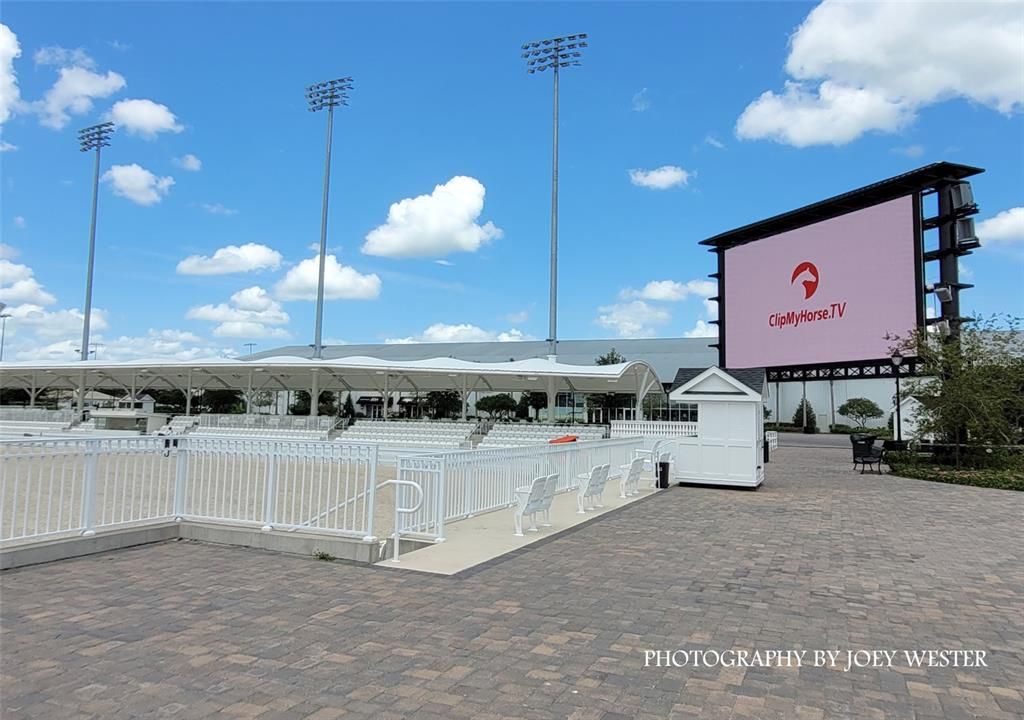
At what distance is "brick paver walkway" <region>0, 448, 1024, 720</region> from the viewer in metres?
3.61

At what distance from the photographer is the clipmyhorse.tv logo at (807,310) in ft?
117

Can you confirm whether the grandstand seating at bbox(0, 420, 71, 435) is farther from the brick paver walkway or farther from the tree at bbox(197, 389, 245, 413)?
the brick paver walkway

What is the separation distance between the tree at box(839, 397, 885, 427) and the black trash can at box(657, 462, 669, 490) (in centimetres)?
5002

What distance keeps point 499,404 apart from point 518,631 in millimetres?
53619

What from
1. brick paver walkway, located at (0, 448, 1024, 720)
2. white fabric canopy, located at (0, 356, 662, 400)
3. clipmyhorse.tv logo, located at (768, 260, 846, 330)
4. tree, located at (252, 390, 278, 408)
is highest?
clipmyhorse.tv logo, located at (768, 260, 846, 330)

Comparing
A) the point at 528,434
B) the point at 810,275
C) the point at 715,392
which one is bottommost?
the point at 528,434

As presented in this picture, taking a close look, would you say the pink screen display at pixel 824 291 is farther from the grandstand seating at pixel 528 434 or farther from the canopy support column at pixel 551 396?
the canopy support column at pixel 551 396

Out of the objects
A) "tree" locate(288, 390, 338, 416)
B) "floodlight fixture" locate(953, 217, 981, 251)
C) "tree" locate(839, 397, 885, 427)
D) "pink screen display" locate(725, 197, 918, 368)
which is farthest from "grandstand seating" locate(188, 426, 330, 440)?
"tree" locate(839, 397, 885, 427)

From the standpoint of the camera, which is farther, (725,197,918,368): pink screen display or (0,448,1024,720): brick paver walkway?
(725,197,918,368): pink screen display

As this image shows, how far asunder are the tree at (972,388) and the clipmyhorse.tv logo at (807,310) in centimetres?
1431

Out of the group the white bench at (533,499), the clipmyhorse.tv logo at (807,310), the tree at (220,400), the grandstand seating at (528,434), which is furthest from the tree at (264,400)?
→ the white bench at (533,499)

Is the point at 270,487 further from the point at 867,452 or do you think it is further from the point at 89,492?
the point at 867,452

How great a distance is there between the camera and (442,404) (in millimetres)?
59438

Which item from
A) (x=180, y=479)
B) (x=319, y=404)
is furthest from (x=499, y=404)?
(x=180, y=479)
